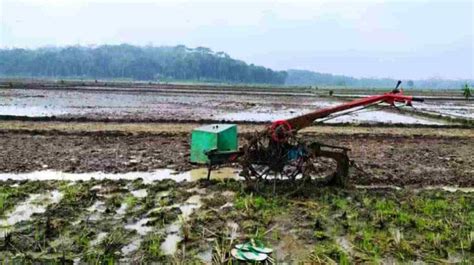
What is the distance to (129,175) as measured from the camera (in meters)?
9.54

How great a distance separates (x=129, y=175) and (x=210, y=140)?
1996 millimetres

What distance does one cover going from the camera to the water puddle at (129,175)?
29.9 feet

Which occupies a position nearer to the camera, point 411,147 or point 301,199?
point 301,199

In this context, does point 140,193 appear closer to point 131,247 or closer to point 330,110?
point 131,247

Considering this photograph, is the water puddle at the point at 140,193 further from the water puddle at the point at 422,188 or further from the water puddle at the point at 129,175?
the water puddle at the point at 422,188

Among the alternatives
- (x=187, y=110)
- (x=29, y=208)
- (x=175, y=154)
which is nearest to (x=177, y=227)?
(x=29, y=208)

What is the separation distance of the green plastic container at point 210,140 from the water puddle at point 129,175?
686 mm

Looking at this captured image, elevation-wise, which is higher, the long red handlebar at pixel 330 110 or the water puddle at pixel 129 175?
the long red handlebar at pixel 330 110

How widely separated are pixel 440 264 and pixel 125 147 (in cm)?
885

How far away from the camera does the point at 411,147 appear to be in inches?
547

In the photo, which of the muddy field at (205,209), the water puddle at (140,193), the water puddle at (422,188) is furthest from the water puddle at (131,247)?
the water puddle at (422,188)

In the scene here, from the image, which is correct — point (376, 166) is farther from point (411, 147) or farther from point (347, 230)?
point (347, 230)

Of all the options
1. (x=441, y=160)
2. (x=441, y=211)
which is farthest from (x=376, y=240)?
(x=441, y=160)

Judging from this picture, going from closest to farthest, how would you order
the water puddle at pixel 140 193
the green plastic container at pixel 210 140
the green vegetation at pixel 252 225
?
1. the green vegetation at pixel 252 225
2. the water puddle at pixel 140 193
3. the green plastic container at pixel 210 140
